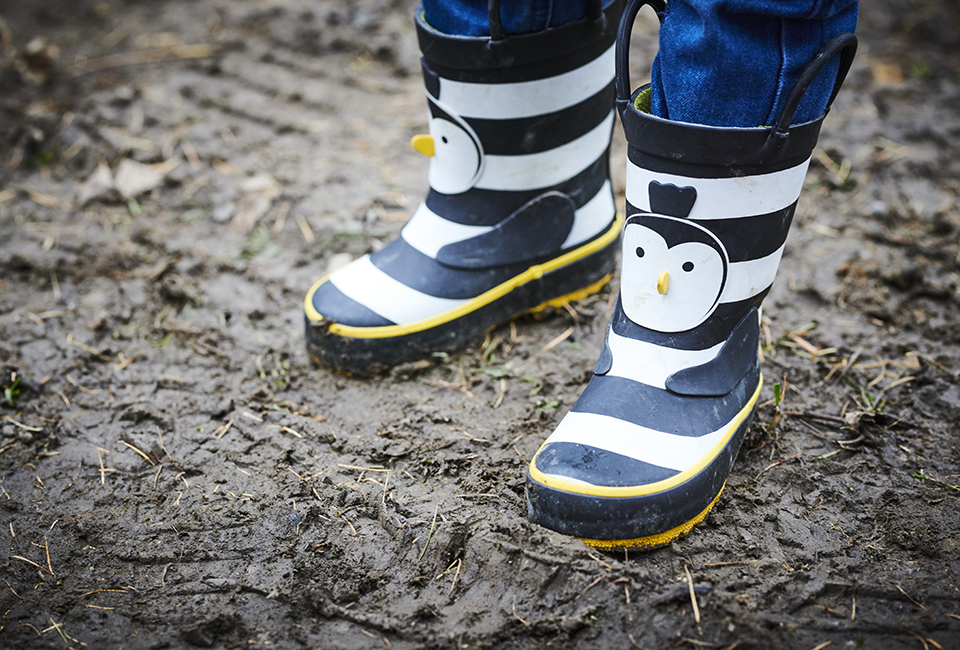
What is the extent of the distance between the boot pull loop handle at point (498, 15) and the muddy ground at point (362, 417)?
0.62 metres

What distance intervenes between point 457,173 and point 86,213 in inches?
51.2

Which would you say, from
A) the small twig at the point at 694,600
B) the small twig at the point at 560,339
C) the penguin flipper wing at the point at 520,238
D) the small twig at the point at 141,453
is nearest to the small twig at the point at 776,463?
the small twig at the point at 694,600

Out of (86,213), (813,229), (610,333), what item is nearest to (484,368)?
(610,333)

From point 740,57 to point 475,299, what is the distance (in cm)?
70

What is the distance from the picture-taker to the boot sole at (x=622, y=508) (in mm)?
962

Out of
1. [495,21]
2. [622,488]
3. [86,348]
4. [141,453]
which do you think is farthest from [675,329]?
[86,348]

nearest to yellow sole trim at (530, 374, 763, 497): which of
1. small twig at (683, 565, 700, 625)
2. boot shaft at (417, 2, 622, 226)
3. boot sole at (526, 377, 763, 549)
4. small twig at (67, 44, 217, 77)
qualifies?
boot sole at (526, 377, 763, 549)

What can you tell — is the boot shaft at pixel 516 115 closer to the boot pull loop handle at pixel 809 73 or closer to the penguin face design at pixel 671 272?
the penguin face design at pixel 671 272

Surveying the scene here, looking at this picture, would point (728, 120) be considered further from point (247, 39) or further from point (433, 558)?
point (247, 39)

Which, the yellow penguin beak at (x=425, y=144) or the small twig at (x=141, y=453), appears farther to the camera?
the yellow penguin beak at (x=425, y=144)

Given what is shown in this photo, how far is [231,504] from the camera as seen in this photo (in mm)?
1134

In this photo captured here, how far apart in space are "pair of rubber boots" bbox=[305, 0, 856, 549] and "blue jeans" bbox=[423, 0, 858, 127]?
0.03 metres

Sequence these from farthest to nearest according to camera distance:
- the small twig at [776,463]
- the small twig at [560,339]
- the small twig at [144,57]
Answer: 1. the small twig at [144,57]
2. the small twig at [560,339]
3. the small twig at [776,463]

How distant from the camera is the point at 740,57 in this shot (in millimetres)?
897
